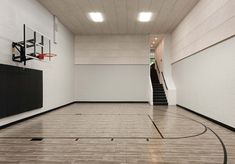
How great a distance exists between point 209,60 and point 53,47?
257 inches

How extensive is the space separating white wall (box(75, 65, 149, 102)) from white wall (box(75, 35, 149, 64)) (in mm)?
393

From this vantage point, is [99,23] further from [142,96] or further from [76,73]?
[142,96]

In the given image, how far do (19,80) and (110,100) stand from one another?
26.1 feet

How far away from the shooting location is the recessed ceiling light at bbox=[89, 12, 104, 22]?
9.83 meters

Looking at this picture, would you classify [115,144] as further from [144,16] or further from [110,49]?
[110,49]

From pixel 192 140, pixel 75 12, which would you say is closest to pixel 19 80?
pixel 75 12

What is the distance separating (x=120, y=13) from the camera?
9852 millimetres

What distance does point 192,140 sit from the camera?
15.4 ft

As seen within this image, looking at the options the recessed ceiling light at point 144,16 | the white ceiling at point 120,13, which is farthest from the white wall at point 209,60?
the recessed ceiling light at point 144,16

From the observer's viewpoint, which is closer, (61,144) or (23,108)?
(61,144)

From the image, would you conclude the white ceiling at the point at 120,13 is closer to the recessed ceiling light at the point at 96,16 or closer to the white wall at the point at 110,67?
the recessed ceiling light at the point at 96,16

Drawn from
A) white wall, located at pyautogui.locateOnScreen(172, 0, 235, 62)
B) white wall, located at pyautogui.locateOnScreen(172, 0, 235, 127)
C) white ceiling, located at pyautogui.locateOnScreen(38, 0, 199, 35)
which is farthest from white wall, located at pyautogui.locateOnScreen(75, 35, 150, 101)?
white wall, located at pyautogui.locateOnScreen(172, 0, 235, 127)

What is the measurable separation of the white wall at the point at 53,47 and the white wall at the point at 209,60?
6.11 metres

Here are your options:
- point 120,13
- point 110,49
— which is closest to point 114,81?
point 110,49
